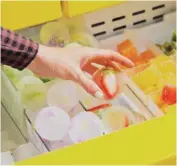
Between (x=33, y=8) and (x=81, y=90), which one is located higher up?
(x=33, y=8)

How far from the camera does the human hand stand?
148 cm

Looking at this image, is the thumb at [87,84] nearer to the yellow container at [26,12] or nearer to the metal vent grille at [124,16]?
the yellow container at [26,12]

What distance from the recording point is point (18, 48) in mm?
1414

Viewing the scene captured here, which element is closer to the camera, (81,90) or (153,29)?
(81,90)

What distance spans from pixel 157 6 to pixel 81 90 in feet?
1.60

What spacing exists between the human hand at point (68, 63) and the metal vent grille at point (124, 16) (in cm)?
40

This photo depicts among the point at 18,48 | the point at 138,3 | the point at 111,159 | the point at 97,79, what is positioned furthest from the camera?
the point at 138,3

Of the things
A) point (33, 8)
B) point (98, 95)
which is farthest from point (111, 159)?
point (33, 8)

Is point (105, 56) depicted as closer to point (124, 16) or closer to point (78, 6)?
point (78, 6)

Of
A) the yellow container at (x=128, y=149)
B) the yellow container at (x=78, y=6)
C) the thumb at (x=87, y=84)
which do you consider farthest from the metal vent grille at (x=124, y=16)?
the yellow container at (x=128, y=149)

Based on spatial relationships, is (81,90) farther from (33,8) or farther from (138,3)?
(138,3)

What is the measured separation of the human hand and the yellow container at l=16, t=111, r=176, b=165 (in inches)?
8.2

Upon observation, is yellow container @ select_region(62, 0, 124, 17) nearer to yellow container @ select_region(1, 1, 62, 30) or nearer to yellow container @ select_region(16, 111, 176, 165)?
yellow container @ select_region(1, 1, 62, 30)

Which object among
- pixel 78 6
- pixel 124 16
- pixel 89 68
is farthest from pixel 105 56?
pixel 124 16
